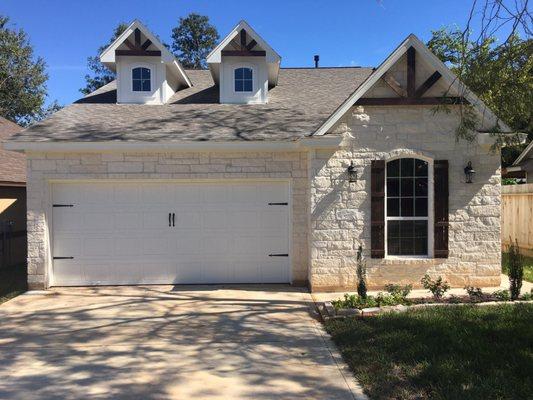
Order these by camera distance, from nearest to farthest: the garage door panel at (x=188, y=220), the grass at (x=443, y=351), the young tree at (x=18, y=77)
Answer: the grass at (x=443, y=351) → the garage door panel at (x=188, y=220) → the young tree at (x=18, y=77)

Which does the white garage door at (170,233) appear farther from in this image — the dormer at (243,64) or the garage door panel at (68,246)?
the dormer at (243,64)

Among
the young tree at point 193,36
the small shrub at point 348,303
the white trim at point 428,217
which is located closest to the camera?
the small shrub at point 348,303

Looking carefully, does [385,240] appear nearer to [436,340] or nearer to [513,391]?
[436,340]

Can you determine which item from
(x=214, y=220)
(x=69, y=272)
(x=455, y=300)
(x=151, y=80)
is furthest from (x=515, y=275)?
(x=151, y=80)

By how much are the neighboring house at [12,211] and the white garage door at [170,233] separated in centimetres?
373

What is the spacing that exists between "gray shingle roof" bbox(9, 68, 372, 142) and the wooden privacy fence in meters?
5.81

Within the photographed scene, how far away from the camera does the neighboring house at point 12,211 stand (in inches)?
504

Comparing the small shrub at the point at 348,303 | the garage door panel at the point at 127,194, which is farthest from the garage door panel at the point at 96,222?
the small shrub at the point at 348,303

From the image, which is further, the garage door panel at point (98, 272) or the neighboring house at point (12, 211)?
the neighboring house at point (12, 211)

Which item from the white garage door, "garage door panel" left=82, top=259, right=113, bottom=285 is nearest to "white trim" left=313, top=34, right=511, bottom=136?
the white garage door

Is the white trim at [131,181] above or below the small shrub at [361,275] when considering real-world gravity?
above

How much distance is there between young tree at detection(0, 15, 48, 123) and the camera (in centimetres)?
2820

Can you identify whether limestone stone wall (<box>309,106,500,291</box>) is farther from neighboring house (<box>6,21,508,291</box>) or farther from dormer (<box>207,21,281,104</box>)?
dormer (<box>207,21,281,104</box>)

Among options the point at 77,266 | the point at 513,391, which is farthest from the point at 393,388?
the point at 77,266
